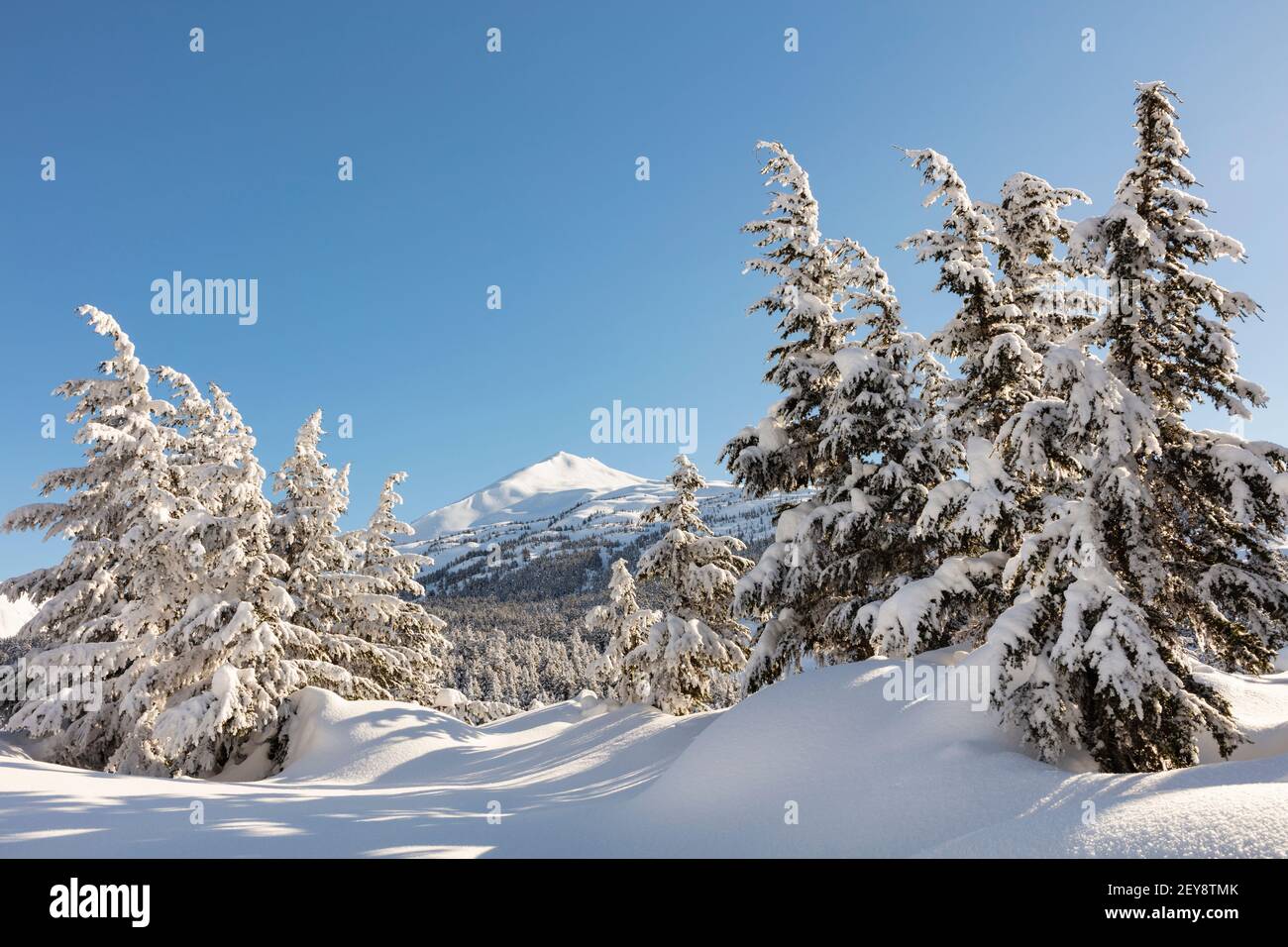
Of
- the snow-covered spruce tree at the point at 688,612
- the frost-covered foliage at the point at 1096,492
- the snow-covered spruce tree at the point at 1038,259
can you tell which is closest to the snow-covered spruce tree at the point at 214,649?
the snow-covered spruce tree at the point at 688,612

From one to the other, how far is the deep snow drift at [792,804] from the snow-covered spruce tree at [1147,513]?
0.80 meters

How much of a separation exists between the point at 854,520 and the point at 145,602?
1841cm

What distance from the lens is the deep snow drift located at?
5.34m

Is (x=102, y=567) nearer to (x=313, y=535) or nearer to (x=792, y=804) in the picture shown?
(x=313, y=535)

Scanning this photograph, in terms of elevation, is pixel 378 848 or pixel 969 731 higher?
pixel 969 731

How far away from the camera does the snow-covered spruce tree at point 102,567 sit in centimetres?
1616

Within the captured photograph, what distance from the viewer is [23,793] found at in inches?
347

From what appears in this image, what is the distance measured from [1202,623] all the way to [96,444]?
2462 cm

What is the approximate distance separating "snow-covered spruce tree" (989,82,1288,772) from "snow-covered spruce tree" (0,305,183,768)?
19.2 meters

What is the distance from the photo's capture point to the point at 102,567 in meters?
17.6

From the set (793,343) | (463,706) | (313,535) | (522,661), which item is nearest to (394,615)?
(313,535)
